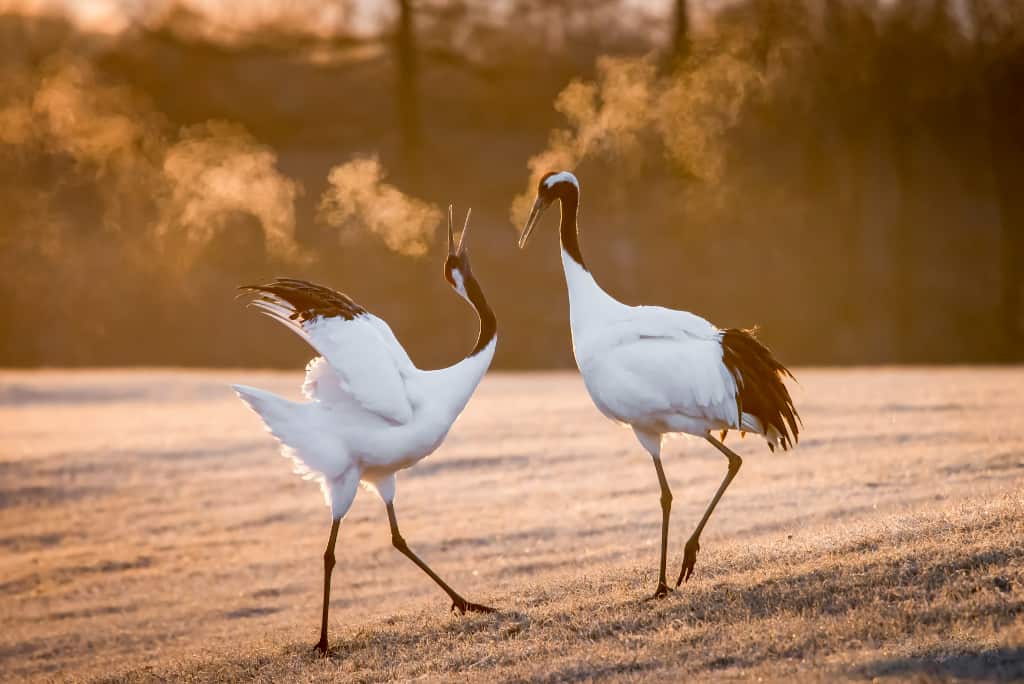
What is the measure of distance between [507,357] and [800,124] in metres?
10.3

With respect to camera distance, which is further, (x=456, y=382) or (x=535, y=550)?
(x=535, y=550)

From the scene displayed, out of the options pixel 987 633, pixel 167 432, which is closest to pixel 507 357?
pixel 167 432

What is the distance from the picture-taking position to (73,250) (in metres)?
32.0

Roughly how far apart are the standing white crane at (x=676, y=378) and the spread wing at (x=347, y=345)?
102 cm

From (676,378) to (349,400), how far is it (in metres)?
1.80

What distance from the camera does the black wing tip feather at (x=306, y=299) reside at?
6.88 meters

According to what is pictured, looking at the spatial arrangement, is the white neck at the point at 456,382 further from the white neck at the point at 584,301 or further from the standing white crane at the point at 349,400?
the white neck at the point at 584,301

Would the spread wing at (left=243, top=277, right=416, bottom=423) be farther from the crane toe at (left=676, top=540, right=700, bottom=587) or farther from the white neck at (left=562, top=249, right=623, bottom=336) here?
the crane toe at (left=676, top=540, right=700, bottom=587)

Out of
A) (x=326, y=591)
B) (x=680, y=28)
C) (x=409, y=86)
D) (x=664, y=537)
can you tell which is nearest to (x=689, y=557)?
(x=664, y=537)

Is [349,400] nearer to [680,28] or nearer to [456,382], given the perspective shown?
[456,382]

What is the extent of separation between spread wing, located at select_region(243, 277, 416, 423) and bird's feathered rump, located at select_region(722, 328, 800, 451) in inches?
→ 70.1

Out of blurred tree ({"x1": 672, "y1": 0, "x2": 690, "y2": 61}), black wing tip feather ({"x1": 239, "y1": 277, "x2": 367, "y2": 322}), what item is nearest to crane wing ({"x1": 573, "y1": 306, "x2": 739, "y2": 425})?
black wing tip feather ({"x1": 239, "y1": 277, "x2": 367, "y2": 322})

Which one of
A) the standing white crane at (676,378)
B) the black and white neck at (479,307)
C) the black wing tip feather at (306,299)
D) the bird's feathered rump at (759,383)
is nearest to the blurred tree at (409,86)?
the black and white neck at (479,307)

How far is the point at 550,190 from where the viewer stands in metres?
7.91
